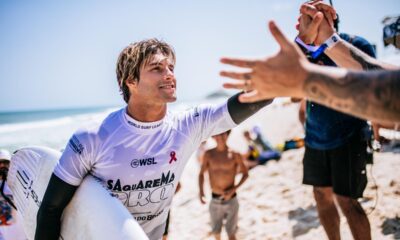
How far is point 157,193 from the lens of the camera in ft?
6.20

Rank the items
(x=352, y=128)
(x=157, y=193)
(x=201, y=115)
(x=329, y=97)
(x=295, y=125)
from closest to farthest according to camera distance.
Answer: (x=329, y=97)
(x=157, y=193)
(x=201, y=115)
(x=352, y=128)
(x=295, y=125)

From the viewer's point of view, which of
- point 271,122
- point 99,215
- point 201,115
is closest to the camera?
point 99,215

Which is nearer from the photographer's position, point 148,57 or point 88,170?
point 88,170

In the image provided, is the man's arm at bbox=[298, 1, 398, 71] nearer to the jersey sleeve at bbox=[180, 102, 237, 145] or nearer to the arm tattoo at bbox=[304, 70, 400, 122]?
the jersey sleeve at bbox=[180, 102, 237, 145]

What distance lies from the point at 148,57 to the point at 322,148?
1924 mm

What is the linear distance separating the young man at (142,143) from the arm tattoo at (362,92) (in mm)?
770

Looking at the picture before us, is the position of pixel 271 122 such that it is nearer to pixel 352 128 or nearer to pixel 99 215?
pixel 352 128

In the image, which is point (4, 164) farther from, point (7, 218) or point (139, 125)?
point (139, 125)

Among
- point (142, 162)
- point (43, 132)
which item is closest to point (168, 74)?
point (142, 162)

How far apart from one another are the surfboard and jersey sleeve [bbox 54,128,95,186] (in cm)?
11

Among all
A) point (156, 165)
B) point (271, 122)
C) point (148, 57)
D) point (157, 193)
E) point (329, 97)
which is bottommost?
point (271, 122)

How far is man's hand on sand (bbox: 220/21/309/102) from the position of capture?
109cm

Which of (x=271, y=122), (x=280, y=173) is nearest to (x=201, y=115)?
(x=280, y=173)

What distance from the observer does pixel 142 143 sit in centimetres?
183
